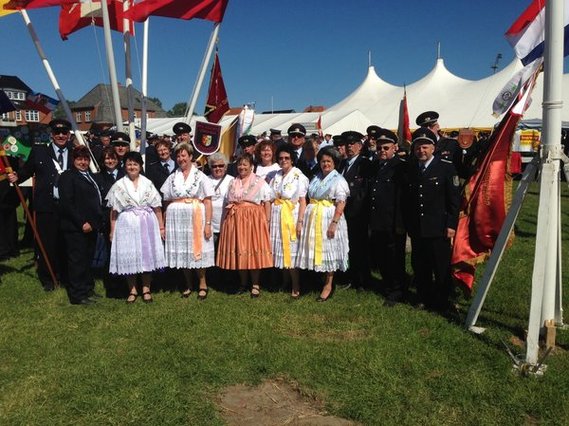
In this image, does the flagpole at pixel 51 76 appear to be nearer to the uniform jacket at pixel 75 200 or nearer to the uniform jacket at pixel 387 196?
the uniform jacket at pixel 75 200

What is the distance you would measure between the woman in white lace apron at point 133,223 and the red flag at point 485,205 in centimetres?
348

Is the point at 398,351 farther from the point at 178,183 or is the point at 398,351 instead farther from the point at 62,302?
the point at 62,302

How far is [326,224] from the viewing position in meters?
5.71

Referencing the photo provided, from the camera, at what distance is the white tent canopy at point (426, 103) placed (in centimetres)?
2633

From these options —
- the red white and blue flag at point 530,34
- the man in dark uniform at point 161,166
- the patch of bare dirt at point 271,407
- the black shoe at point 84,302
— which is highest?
the red white and blue flag at point 530,34

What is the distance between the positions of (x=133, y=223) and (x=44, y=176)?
5.66 feet

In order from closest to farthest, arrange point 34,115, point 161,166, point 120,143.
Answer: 1. point 120,143
2. point 161,166
3. point 34,115

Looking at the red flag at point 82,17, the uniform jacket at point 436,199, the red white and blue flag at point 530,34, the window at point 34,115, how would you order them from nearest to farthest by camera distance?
the red white and blue flag at point 530,34 → the uniform jacket at point 436,199 → the red flag at point 82,17 → the window at point 34,115

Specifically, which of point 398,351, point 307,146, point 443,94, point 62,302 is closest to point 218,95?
point 307,146

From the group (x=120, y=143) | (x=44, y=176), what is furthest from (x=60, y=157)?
(x=120, y=143)

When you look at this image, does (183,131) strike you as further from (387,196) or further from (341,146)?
(387,196)

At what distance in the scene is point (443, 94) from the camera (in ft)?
97.7

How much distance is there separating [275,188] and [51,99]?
512cm

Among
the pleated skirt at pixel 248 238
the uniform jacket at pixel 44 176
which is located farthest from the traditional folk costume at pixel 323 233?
the uniform jacket at pixel 44 176
